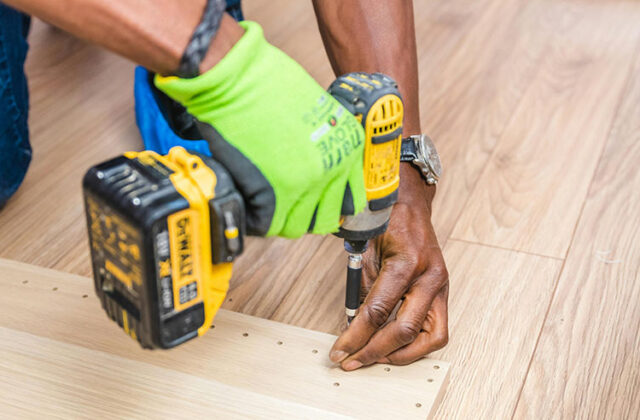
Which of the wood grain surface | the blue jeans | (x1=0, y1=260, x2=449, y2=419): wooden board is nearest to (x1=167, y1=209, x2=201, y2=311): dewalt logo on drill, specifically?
(x1=0, y1=260, x2=449, y2=419): wooden board

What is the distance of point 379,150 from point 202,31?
0.28 metres

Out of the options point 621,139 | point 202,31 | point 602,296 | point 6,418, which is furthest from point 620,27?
point 6,418

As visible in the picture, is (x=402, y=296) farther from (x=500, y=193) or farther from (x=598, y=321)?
(x=500, y=193)

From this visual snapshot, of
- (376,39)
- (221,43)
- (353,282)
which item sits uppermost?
(221,43)

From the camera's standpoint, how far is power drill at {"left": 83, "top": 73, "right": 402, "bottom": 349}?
80 cm

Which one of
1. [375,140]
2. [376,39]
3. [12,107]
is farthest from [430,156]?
[12,107]

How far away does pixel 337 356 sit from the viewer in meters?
1.17

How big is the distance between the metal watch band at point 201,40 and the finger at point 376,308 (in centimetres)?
51

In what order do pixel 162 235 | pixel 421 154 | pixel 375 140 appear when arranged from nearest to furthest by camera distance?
pixel 162 235 < pixel 375 140 < pixel 421 154

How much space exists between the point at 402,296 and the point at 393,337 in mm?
82

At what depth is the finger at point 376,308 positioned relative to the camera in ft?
3.83

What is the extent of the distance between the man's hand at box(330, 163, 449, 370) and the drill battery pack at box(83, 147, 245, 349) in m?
0.36

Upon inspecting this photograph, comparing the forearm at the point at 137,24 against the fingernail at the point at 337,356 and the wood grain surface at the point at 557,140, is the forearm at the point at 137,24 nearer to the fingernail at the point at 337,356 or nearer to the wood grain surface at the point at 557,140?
the fingernail at the point at 337,356

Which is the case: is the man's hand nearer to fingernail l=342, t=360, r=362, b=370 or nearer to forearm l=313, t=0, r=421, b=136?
fingernail l=342, t=360, r=362, b=370
